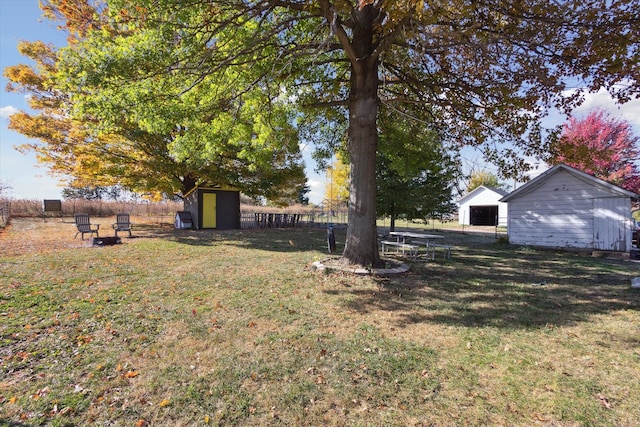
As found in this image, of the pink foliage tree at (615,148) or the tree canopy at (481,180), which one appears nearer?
the pink foliage tree at (615,148)

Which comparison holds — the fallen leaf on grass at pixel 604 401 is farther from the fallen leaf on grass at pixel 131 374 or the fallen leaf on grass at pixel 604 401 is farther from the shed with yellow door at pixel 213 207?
the shed with yellow door at pixel 213 207

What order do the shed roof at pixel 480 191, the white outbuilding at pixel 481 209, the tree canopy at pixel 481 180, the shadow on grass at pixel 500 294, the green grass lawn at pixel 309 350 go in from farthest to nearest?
the tree canopy at pixel 481 180 < the white outbuilding at pixel 481 209 < the shed roof at pixel 480 191 < the shadow on grass at pixel 500 294 < the green grass lawn at pixel 309 350

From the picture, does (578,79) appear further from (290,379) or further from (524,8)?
(290,379)

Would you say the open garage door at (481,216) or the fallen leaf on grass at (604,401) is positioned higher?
the open garage door at (481,216)

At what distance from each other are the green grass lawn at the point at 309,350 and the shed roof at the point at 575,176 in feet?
23.4

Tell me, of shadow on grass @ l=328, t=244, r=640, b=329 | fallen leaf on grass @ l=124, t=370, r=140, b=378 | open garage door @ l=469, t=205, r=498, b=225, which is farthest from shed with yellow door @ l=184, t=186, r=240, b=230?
open garage door @ l=469, t=205, r=498, b=225

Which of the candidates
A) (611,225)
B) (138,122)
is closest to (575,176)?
(611,225)

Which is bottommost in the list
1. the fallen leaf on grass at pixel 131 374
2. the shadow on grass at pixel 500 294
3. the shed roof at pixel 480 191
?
the fallen leaf on grass at pixel 131 374

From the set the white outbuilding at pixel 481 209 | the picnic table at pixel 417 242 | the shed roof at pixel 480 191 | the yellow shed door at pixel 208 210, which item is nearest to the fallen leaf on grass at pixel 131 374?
the picnic table at pixel 417 242

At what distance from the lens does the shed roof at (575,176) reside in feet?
40.4

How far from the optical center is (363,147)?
7574 mm

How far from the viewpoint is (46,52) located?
16.2 metres

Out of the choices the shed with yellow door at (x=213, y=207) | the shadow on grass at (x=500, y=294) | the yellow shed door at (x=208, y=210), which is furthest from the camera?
the yellow shed door at (x=208, y=210)

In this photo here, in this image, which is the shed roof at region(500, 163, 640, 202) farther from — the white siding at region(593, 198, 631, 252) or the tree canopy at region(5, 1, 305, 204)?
the tree canopy at region(5, 1, 305, 204)
